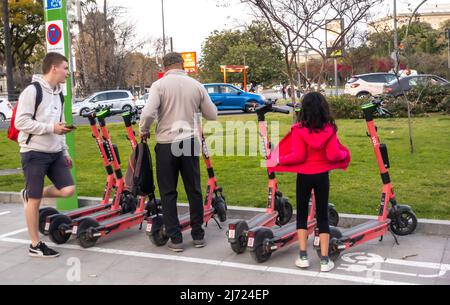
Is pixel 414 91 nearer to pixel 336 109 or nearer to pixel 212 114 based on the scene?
pixel 336 109

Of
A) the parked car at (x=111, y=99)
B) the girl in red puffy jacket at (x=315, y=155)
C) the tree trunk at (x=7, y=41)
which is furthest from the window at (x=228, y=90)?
the girl in red puffy jacket at (x=315, y=155)

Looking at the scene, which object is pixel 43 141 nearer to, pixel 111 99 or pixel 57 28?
pixel 57 28

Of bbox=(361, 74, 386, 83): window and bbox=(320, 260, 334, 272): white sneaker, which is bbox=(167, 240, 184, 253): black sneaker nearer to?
bbox=(320, 260, 334, 272): white sneaker

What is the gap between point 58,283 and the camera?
4.61 metres

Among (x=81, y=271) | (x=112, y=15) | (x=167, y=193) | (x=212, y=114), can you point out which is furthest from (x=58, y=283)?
(x=112, y=15)

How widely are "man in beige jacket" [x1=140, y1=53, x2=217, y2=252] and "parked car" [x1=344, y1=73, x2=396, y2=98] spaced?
71.2ft

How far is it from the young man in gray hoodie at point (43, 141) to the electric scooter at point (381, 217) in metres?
2.72

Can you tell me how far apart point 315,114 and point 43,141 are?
2.57 metres

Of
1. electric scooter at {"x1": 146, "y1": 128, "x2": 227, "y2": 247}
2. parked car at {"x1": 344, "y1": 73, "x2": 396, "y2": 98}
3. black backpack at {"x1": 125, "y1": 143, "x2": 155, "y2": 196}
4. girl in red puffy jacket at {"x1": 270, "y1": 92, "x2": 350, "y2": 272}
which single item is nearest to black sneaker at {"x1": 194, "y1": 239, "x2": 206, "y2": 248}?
electric scooter at {"x1": 146, "y1": 128, "x2": 227, "y2": 247}

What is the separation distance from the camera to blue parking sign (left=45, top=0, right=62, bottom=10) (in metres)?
6.74

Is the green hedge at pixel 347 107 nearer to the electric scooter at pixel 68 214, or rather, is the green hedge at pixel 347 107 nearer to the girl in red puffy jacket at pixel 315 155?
the electric scooter at pixel 68 214

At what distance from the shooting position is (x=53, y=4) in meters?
6.79

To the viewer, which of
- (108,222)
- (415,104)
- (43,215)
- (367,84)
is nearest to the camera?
(108,222)

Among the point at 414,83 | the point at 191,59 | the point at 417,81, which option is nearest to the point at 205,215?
the point at 417,81
